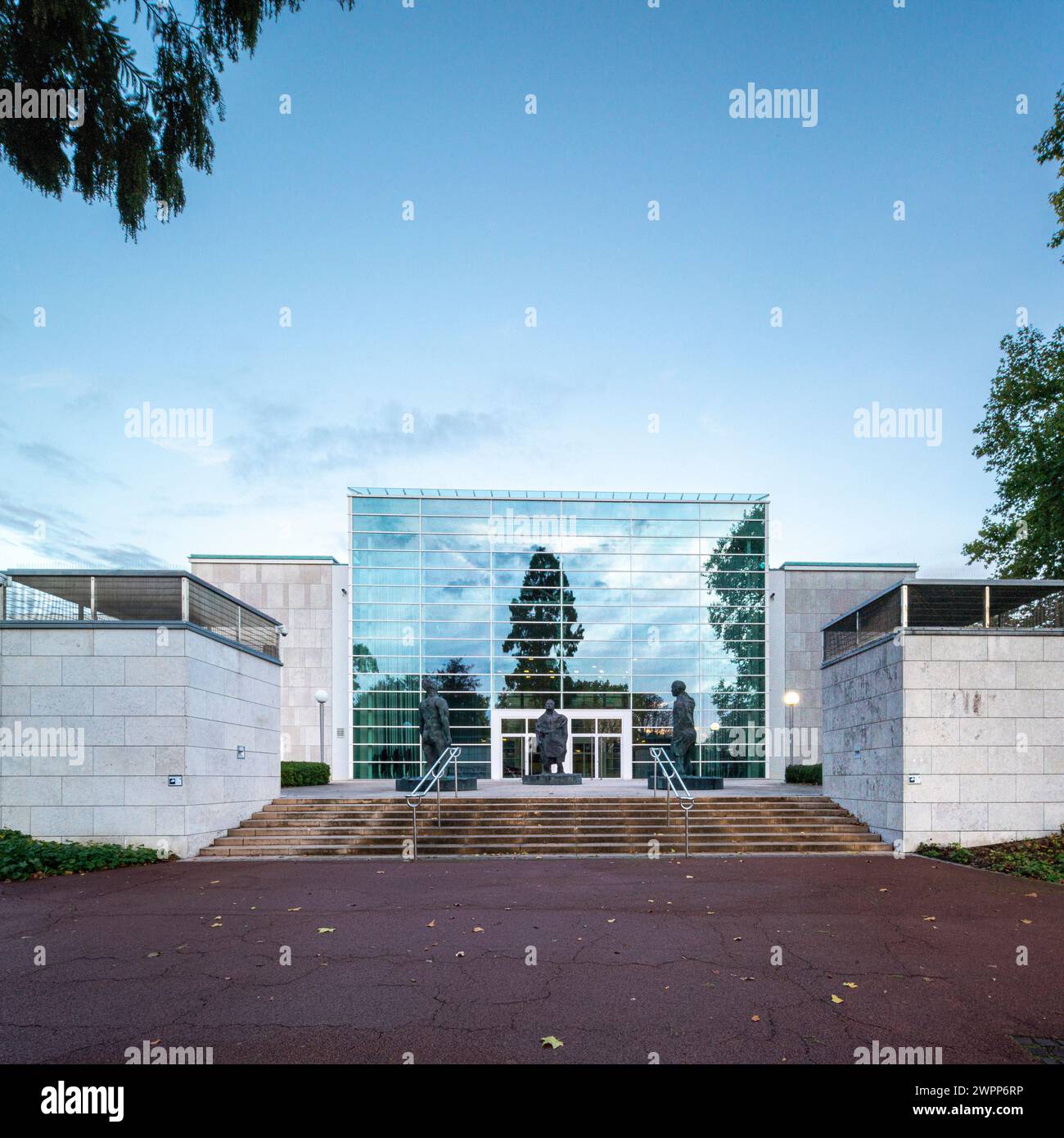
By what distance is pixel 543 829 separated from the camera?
1489 centimetres

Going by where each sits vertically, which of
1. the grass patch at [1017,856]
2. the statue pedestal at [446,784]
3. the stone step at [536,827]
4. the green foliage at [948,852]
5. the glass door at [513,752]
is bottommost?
the glass door at [513,752]

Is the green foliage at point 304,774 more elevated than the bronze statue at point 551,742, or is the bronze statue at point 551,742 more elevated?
the bronze statue at point 551,742

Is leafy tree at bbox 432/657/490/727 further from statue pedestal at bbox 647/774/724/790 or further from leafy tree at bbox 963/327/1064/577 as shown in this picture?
leafy tree at bbox 963/327/1064/577

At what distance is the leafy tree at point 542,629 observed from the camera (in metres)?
33.8

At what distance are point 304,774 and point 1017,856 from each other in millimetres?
19173

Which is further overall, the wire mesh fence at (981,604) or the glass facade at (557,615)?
the glass facade at (557,615)

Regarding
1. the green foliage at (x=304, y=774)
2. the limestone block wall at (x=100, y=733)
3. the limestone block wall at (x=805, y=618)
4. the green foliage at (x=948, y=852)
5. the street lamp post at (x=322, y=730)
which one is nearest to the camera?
the limestone block wall at (x=100, y=733)

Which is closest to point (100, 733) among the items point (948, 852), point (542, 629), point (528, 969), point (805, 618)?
point (528, 969)

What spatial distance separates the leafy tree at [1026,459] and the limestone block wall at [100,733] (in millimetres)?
16800

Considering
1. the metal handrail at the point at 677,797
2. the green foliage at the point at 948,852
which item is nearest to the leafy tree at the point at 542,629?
the metal handrail at the point at 677,797

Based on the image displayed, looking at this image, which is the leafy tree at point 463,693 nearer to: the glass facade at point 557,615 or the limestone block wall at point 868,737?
the glass facade at point 557,615

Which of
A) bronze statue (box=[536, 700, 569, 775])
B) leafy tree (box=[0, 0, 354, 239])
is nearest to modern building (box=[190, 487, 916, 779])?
bronze statue (box=[536, 700, 569, 775])
